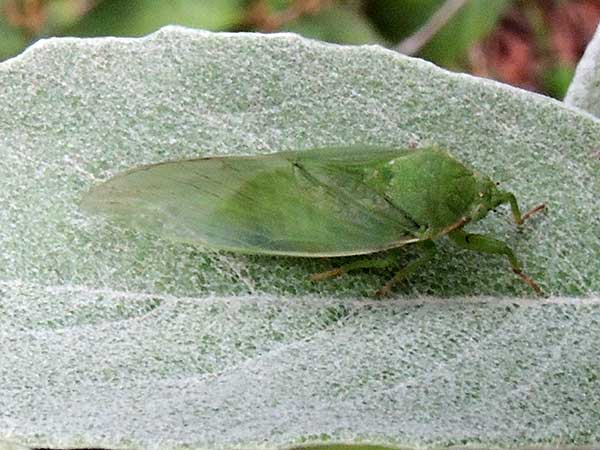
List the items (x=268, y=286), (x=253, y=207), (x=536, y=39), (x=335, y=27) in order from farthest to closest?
(x=536, y=39) → (x=335, y=27) → (x=253, y=207) → (x=268, y=286)

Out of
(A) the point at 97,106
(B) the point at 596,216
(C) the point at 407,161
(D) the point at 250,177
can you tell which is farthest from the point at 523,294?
(A) the point at 97,106

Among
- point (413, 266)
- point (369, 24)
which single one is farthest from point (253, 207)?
point (369, 24)

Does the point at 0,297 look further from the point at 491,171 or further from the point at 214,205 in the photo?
the point at 491,171

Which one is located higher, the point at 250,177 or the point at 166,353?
the point at 250,177

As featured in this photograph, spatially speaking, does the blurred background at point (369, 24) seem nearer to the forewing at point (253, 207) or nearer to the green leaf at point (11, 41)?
the green leaf at point (11, 41)

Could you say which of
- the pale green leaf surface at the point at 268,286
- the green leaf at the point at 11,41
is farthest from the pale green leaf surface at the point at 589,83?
the green leaf at the point at 11,41

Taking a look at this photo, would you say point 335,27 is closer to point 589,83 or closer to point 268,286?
point 589,83

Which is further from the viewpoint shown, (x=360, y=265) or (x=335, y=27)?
(x=335, y=27)
